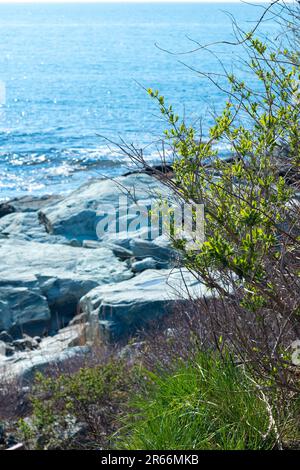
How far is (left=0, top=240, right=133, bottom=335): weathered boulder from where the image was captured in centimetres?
1118

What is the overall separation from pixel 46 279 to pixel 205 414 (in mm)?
7725

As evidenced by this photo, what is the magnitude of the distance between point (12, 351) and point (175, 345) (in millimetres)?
4304

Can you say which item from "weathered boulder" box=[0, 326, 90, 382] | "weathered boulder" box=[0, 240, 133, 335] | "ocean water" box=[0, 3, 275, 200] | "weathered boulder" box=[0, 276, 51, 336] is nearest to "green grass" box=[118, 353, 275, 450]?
"ocean water" box=[0, 3, 275, 200]

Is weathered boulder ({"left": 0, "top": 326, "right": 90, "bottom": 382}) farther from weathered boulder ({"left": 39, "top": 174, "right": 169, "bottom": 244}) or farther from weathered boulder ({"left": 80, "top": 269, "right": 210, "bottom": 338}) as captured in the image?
weathered boulder ({"left": 39, "top": 174, "right": 169, "bottom": 244})

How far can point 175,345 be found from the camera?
6.30 meters

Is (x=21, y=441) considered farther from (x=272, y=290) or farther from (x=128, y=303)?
(x=128, y=303)

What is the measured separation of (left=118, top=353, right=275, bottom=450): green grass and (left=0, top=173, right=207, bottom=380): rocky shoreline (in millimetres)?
1700

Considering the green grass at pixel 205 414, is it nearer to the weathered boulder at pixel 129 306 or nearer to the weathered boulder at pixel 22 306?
the weathered boulder at pixel 129 306

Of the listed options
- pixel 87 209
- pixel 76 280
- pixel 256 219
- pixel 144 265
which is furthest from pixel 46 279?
pixel 256 219


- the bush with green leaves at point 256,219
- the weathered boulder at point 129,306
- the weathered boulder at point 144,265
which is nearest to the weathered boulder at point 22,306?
the weathered boulder at point 129,306

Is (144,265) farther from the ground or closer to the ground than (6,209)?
farther from the ground

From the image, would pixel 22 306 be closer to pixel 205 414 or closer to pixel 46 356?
pixel 46 356

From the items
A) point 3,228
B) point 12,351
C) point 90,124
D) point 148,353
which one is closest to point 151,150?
point 90,124

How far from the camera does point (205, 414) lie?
466 cm
